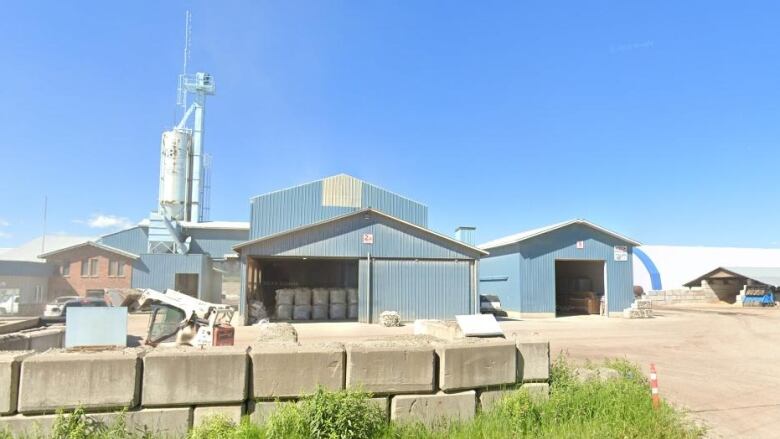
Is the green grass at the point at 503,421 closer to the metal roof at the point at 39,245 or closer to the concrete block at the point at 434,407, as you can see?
the concrete block at the point at 434,407

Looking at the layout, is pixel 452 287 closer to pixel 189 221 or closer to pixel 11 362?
pixel 11 362

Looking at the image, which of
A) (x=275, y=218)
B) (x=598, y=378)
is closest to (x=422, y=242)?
(x=275, y=218)

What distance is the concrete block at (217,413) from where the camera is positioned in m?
5.31

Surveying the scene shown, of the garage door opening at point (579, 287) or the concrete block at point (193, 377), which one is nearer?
the concrete block at point (193, 377)

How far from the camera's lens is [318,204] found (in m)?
37.9

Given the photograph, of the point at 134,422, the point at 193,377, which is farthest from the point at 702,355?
the point at 134,422

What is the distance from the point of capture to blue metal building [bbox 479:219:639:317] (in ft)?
99.3

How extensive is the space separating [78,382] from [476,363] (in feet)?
15.1

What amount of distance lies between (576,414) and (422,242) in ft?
62.8

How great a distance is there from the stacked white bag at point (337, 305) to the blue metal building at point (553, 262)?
37.1 ft

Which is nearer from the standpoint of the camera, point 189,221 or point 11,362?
point 11,362

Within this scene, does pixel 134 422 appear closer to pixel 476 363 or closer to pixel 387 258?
pixel 476 363

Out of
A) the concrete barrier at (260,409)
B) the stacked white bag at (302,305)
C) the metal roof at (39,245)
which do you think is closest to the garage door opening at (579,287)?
the stacked white bag at (302,305)

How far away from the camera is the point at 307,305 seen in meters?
26.5
